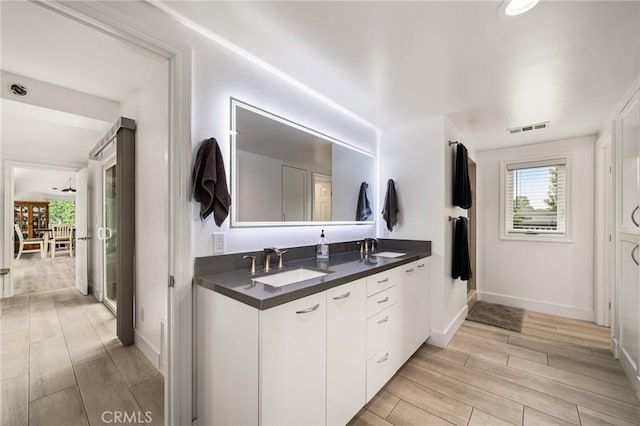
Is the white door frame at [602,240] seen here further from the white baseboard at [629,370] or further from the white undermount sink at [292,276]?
the white undermount sink at [292,276]

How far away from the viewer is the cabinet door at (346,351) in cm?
134

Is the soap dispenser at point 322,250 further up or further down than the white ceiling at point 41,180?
further down

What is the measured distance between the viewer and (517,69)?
1775 millimetres

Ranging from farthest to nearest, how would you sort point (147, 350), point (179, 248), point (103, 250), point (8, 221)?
point (8, 221) → point (103, 250) → point (147, 350) → point (179, 248)

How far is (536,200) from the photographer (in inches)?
139

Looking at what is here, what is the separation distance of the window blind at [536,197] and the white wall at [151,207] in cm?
432

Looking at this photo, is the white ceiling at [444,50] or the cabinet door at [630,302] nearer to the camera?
the white ceiling at [444,50]

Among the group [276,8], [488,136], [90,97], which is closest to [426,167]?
[488,136]

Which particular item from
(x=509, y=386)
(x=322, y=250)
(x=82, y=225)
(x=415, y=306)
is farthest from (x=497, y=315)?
(x=82, y=225)

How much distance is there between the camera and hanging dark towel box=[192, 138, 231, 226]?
4.55 feet

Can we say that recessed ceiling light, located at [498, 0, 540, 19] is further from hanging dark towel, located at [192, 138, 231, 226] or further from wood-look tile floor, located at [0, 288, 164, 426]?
wood-look tile floor, located at [0, 288, 164, 426]

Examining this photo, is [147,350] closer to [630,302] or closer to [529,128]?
[630,302]

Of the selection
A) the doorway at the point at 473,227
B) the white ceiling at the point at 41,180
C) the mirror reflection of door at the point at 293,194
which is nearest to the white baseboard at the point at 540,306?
the doorway at the point at 473,227

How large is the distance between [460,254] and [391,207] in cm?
A: 90
